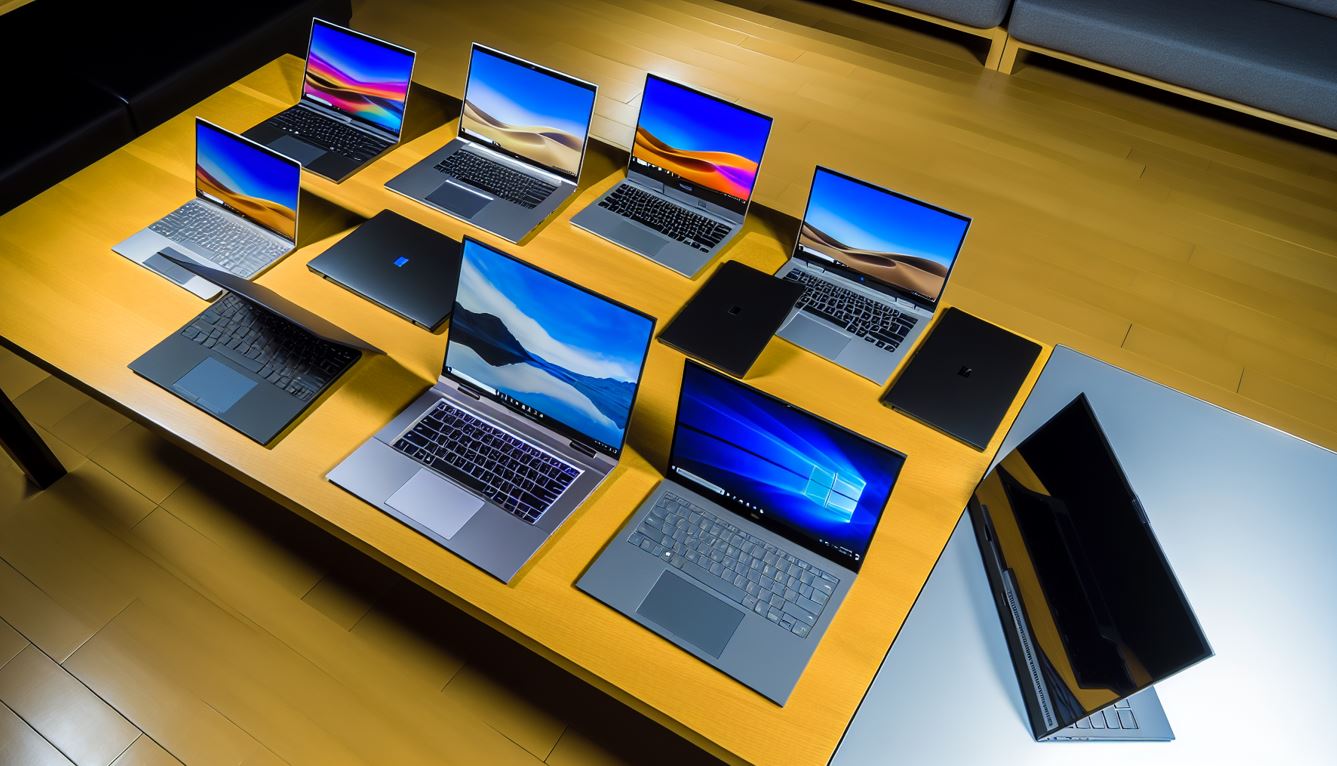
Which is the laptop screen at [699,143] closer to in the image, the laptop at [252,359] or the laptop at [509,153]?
the laptop at [509,153]

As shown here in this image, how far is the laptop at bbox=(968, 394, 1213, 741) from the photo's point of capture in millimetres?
1325

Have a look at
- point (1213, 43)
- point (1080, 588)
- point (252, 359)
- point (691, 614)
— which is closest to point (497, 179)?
point (252, 359)

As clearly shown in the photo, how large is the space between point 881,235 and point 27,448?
224 cm

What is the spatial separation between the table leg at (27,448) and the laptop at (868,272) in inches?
77.2

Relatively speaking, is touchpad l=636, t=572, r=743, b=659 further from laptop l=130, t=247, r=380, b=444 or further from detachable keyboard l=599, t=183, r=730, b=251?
detachable keyboard l=599, t=183, r=730, b=251

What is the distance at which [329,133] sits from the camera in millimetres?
2561

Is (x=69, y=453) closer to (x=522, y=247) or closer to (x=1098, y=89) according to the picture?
(x=522, y=247)

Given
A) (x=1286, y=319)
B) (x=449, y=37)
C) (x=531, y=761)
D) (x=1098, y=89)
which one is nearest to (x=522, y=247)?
(x=531, y=761)

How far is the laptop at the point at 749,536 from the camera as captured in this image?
1562mm

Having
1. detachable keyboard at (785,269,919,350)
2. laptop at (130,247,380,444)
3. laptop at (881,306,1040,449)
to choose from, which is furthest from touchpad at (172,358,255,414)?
laptop at (881,306,1040,449)

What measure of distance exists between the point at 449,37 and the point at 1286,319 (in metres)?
3.62

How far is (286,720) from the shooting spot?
208 centimetres

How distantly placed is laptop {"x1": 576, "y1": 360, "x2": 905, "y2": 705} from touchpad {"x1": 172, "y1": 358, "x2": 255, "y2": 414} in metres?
0.86

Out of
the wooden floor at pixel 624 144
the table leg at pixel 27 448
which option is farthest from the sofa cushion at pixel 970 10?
the table leg at pixel 27 448
